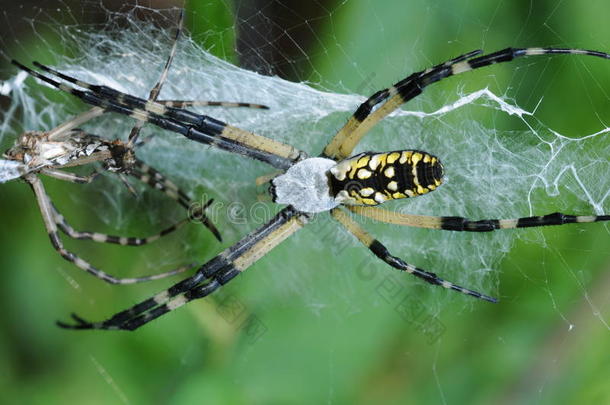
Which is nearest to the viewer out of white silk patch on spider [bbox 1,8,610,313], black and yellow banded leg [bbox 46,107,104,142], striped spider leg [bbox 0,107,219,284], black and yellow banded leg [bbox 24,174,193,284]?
white silk patch on spider [bbox 1,8,610,313]

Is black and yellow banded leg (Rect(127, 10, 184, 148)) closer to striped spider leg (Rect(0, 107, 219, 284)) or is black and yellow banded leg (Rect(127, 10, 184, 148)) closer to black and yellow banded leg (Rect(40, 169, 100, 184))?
striped spider leg (Rect(0, 107, 219, 284))

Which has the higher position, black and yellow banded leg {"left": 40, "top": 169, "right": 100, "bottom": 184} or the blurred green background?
black and yellow banded leg {"left": 40, "top": 169, "right": 100, "bottom": 184}

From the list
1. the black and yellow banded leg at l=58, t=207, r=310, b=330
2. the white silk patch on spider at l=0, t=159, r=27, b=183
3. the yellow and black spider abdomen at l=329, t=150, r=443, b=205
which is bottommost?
the yellow and black spider abdomen at l=329, t=150, r=443, b=205

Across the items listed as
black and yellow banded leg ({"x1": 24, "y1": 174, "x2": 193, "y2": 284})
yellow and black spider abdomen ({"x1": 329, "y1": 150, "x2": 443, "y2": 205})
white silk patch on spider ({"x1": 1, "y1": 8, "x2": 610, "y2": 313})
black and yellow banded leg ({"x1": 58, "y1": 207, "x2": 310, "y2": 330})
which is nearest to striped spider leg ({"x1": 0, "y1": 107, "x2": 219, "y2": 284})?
black and yellow banded leg ({"x1": 24, "y1": 174, "x2": 193, "y2": 284})

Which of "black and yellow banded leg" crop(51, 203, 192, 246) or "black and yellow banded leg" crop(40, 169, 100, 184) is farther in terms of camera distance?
"black and yellow banded leg" crop(51, 203, 192, 246)

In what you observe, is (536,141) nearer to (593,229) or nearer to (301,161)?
(593,229)

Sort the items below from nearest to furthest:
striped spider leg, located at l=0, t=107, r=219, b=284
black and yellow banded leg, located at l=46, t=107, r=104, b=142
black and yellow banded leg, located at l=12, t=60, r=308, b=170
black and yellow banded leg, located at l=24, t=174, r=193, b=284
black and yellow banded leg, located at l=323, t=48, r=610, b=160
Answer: black and yellow banded leg, located at l=323, t=48, r=610, b=160, black and yellow banded leg, located at l=12, t=60, r=308, b=170, striped spider leg, located at l=0, t=107, r=219, b=284, black and yellow banded leg, located at l=46, t=107, r=104, b=142, black and yellow banded leg, located at l=24, t=174, r=193, b=284

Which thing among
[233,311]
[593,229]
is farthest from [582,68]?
[233,311]

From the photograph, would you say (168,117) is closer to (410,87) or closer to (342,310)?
(410,87)

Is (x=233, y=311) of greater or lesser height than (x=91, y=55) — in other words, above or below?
below
